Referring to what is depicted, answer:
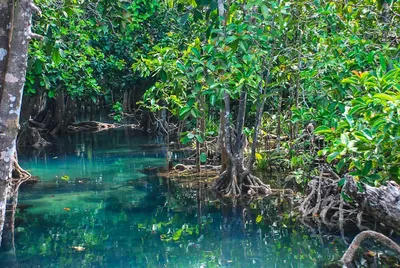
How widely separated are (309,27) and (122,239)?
417cm

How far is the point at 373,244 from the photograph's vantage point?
5617mm

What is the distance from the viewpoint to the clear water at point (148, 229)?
211 inches

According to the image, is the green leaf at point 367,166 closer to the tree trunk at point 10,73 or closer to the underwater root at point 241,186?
the tree trunk at point 10,73

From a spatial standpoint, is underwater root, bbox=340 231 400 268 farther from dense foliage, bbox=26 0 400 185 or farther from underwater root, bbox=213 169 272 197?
underwater root, bbox=213 169 272 197

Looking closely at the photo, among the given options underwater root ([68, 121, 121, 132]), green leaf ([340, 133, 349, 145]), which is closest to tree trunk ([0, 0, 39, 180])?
green leaf ([340, 133, 349, 145])

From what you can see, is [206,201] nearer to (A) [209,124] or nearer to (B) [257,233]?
(B) [257,233]

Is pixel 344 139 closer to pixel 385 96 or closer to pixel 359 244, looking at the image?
pixel 385 96

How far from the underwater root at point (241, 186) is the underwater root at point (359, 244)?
3.39 metres

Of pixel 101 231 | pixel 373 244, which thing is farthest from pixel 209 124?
pixel 373 244

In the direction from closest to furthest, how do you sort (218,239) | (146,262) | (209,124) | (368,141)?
1. (368,141)
2. (146,262)
3. (218,239)
4. (209,124)

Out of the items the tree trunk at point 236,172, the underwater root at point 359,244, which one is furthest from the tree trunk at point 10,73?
the tree trunk at point 236,172

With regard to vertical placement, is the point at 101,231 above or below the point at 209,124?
below

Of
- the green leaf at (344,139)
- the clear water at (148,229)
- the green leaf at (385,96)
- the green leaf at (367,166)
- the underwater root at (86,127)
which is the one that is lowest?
the clear water at (148,229)

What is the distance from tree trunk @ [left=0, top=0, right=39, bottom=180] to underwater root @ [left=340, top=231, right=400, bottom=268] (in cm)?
320
